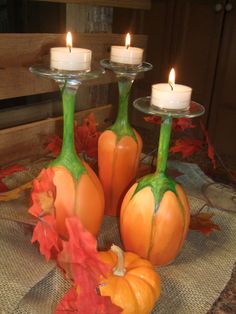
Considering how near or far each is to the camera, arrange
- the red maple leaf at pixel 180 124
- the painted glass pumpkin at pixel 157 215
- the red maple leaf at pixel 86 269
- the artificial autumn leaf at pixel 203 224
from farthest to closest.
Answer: the red maple leaf at pixel 180 124 → the artificial autumn leaf at pixel 203 224 → the painted glass pumpkin at pixel 157 215 → the red maple leaf at pixel 86 269

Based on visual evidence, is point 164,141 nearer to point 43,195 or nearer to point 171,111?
point 171,111

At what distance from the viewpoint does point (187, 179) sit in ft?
2.40

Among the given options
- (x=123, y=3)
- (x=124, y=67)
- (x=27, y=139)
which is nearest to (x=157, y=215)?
(x=124, y=67)

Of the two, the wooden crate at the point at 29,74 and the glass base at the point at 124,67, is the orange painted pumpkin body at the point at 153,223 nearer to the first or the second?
the glass base at the point at 124,67

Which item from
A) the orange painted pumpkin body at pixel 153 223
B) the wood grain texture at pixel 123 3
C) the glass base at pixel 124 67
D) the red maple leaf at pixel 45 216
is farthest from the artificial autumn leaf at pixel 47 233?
the wood grain texture at pixel 123 3

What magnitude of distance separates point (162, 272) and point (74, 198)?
15cm

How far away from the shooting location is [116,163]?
54cm

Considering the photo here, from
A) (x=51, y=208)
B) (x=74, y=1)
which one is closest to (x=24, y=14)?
(x=74, y=1)

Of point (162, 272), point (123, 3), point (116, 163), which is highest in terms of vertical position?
point (123, 3)

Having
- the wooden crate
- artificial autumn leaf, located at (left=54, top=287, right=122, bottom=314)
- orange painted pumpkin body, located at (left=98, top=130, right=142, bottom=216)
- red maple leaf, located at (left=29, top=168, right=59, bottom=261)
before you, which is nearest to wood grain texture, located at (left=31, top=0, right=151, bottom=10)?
the wooden crate

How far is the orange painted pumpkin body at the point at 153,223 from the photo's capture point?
445 millimetres

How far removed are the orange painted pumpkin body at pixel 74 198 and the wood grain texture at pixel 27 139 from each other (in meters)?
0.28

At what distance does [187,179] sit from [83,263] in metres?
0.43

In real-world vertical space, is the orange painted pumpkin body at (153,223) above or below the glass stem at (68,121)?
below
